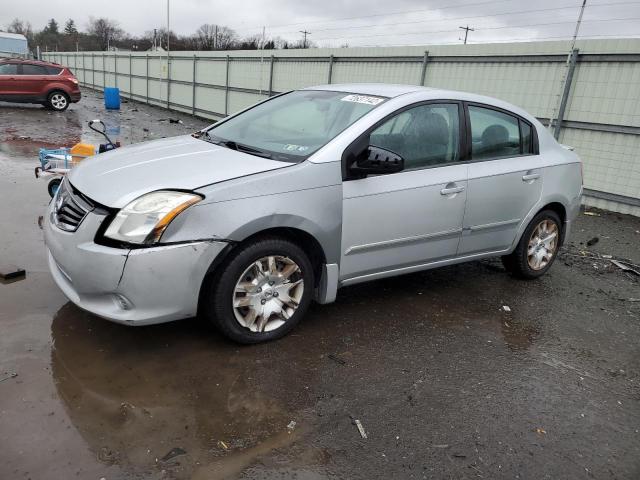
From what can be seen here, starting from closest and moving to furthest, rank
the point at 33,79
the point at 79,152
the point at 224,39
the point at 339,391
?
the point at 339,391
the point at 79,152
the point at 33,79
the point at 224,39

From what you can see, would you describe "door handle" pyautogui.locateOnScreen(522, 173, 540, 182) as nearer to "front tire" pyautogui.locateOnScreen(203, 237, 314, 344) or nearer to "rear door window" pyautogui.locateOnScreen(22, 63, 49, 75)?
"front tire" pyautogui.locateOnScreen(203, 237, 314, 344)

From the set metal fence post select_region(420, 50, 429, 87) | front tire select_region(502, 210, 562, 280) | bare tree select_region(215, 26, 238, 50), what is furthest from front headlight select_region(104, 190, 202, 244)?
bare tree select_region(215, 26, 238, 50)

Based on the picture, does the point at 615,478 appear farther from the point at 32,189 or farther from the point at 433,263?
the point at 32,189

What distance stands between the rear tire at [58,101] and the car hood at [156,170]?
16.8 meters

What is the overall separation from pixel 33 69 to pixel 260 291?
1828cm

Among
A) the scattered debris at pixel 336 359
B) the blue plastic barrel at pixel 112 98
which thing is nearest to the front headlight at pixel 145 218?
the scattered debris at pixel 336 359

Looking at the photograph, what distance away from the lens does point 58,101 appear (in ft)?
60.2

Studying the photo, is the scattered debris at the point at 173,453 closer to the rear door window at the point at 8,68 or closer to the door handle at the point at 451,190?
the door handle at the point at 451,190

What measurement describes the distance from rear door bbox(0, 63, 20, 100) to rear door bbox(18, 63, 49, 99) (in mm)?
176

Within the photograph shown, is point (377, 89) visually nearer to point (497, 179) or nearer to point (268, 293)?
point (497, 179)

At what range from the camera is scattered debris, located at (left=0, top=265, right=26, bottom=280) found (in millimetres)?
4094

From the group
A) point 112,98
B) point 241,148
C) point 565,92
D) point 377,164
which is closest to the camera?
point 377,164

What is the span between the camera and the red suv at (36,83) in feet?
57.5

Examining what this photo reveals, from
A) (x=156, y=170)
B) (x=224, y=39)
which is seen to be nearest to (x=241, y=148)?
(x=156, y=170)
